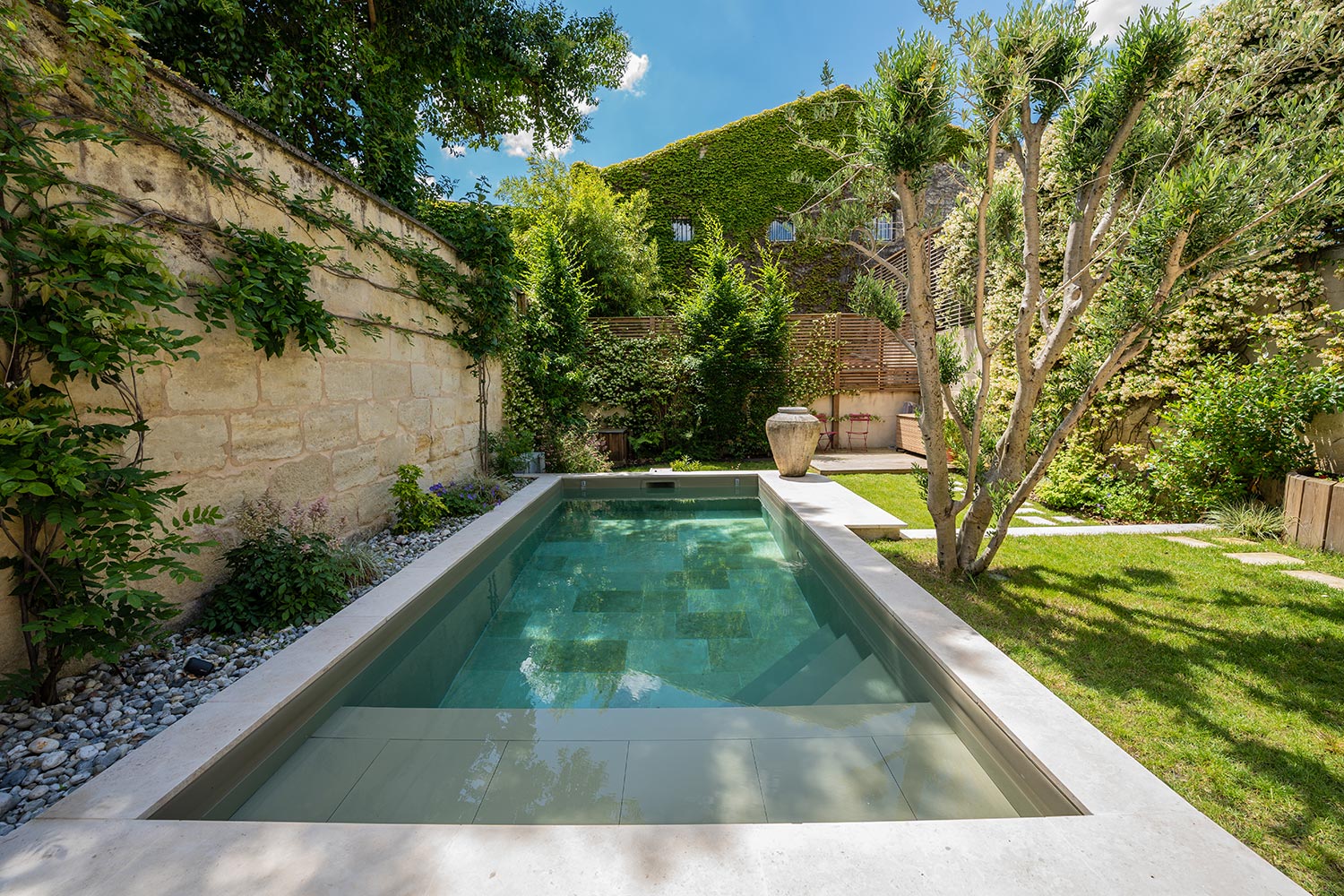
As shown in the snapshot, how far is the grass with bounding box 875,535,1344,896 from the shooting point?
65.2 inches

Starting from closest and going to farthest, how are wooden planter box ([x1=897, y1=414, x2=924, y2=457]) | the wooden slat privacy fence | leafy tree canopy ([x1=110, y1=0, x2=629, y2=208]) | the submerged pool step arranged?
1. the submerged pool step
2. leafy tree canopy ([x1=110, y1=0, x2=629, y2=208])
3. wooden planter box ([x1=897, y1=414, x2=924, y2=457])
4. the wooden slat privacy fence

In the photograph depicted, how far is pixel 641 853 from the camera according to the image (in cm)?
144

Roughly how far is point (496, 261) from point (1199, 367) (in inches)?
279

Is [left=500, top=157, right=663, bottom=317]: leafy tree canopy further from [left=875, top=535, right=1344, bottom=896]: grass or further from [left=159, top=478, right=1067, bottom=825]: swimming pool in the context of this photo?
[left=875, top=535, right=1344, bottom=896]: grass

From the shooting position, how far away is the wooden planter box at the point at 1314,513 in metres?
3.75

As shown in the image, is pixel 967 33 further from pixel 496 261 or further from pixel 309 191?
pixel 496 261

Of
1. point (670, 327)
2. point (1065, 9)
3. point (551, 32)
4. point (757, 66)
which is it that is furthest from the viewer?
point (757, 66)

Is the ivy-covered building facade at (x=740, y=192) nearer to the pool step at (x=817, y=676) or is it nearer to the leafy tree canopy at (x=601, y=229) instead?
the leafy tree canopy at (x=601, y=229)

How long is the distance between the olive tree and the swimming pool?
4.46 ft

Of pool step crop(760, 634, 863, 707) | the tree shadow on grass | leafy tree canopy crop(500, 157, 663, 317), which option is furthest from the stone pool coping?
leafy tree canopy crop(500, 157, 663, 317)

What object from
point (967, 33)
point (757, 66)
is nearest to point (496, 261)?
point (967, 33)

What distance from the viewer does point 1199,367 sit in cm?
500

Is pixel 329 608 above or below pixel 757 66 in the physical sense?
below

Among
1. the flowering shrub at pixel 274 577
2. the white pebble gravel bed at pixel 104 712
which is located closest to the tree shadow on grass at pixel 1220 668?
the white pebble gravel bed at pixel 104 712
